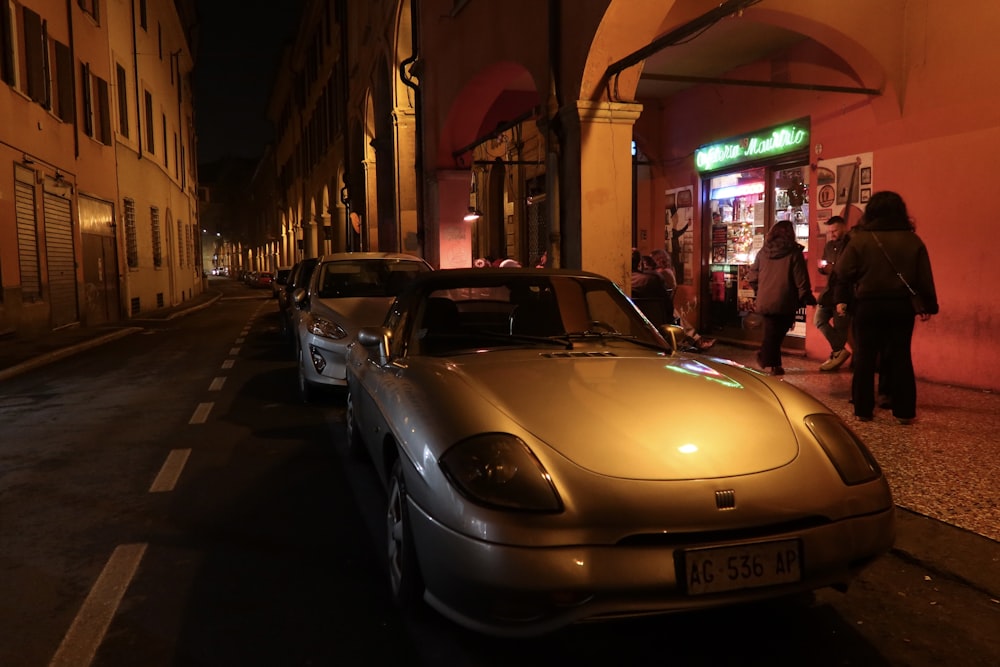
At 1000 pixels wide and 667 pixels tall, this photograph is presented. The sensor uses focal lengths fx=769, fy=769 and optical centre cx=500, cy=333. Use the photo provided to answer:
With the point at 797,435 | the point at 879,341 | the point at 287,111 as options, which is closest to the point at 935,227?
the point at 879,341

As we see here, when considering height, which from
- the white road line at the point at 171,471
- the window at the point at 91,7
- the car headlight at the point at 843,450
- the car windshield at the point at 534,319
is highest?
the window at the point at 91,7

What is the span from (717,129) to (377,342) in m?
9.60

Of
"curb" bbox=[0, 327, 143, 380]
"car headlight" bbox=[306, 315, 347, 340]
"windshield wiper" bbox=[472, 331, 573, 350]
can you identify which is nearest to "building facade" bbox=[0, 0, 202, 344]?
"curb" bbox=[0, 327, 143, 380]

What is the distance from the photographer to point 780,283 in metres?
8.15

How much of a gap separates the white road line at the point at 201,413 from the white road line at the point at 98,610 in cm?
331

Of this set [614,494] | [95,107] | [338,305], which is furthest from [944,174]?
[95,107]

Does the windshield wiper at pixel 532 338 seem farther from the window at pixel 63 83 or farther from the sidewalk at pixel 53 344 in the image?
the window at pixel 63 83

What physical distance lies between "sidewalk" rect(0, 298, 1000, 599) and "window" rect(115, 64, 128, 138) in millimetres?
21319

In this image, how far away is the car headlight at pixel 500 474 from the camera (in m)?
2.55

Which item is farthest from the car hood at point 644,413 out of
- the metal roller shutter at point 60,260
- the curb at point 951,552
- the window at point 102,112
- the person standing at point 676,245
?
the window at point 102,112

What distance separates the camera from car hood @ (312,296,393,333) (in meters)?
7.68

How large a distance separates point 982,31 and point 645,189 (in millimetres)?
7022

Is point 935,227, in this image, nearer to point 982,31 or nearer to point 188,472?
point 982,31

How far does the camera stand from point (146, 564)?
3834 mm
